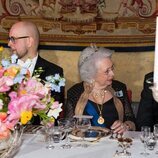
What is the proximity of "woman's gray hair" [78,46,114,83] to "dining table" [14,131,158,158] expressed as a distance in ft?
2.84

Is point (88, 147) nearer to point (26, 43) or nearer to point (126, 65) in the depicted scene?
point (26, 43)

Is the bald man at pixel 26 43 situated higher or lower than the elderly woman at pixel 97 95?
higher

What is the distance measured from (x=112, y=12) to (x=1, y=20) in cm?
146

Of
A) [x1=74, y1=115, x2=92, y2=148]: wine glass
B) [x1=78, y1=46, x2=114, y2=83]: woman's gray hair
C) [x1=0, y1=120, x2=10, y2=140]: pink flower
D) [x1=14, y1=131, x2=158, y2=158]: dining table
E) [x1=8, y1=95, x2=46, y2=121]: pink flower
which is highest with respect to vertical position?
[x1=78, y1=46, x2=114, y2=83]: woman's gray hair

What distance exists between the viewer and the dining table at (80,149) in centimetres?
254

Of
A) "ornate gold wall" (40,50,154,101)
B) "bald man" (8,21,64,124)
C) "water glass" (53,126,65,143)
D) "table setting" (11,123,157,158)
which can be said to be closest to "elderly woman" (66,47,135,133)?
"bald man" (8,21,64,124)

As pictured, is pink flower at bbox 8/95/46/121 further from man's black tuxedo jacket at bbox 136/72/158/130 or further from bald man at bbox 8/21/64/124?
bald man at bbox 8/21/64/124

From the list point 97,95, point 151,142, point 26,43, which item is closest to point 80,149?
point 151,142

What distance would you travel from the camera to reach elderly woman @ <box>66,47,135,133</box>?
3.57 meters

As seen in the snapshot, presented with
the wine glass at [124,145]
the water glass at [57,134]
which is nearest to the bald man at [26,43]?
the water glass at [57,134]

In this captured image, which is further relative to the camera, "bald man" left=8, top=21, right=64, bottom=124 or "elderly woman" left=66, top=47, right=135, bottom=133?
"bald man" left=8, top=21, right=64, bottom=124

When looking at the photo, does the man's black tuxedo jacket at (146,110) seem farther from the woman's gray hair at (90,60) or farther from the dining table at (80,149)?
the dining table at (80,149)

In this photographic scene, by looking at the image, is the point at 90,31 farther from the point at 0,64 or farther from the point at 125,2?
the point at 0,64

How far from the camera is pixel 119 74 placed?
5859mm
